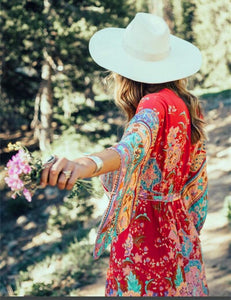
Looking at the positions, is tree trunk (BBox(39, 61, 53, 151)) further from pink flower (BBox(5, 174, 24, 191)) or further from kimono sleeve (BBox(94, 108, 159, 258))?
pink flower (BBox(5, 174, 24, 191))

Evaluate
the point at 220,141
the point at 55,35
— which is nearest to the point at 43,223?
the point at 55,35

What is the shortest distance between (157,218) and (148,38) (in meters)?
0.70

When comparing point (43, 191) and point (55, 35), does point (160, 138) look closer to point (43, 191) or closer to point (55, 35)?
point (55, 35)

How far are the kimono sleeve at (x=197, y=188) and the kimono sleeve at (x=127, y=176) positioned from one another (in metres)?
0.34

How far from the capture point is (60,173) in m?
1.28

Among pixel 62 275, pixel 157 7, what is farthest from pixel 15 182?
pixel 157 7

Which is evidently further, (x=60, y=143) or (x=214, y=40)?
(x=214, y=40)

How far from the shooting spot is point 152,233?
1.91 m

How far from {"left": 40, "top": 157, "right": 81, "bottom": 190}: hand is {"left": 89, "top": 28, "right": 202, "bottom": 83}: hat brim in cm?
70

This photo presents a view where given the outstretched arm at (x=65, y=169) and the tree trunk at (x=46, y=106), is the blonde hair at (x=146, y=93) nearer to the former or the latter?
the outstretched arm at (x=65, y=169)

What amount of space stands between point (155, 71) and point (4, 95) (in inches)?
286

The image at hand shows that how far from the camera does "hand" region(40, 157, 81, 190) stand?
1.28 meters

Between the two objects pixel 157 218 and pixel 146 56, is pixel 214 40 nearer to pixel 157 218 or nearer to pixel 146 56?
pixel 146 56

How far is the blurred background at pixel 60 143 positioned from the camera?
5.13m
